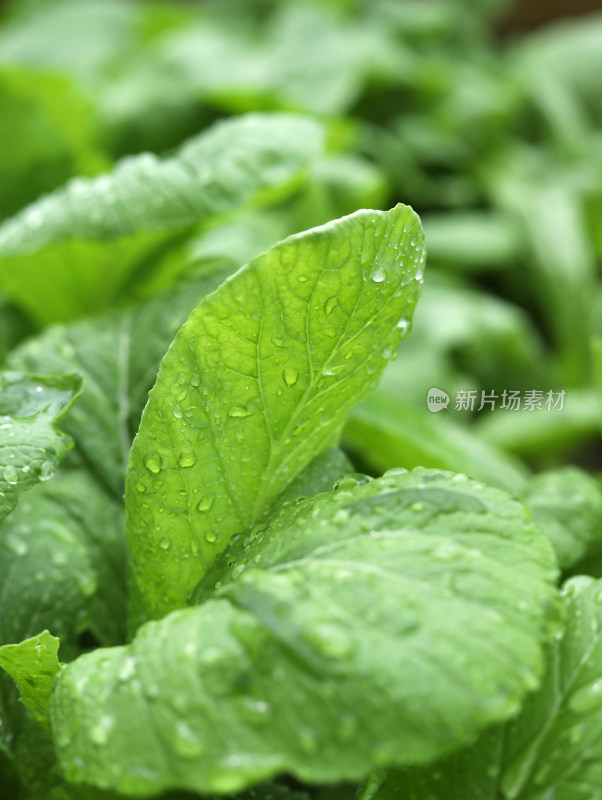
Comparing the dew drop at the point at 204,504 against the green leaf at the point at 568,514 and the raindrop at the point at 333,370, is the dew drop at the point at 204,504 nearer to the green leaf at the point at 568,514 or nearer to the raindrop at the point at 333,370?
the raindrop at the point at 333,370

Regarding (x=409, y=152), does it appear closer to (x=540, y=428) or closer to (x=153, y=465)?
(x=540, y=428)

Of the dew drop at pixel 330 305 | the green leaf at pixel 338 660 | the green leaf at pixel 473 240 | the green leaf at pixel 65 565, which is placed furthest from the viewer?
the green leaf at pixel 473 240

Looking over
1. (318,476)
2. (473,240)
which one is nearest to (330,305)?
(318,476)

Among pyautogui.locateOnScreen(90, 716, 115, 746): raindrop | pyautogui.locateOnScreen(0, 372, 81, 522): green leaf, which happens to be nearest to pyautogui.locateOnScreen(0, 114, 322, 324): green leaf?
pyautogui.locateOnScreen(0, 372, 81, 522): green leaf

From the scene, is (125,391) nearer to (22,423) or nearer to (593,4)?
(22,423)

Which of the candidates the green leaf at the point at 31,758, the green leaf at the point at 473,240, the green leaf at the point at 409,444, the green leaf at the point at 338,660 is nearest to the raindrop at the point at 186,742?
the green leaf at the point at 338,660

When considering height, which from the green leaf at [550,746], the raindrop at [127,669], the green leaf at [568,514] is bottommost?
the green leaf at [568,514]

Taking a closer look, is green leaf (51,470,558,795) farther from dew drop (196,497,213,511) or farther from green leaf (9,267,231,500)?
green leaf (9,267,231,500)

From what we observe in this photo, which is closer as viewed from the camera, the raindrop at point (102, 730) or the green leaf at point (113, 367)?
the raindrop at point (102, 730)
